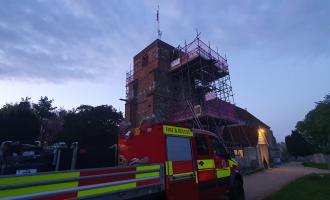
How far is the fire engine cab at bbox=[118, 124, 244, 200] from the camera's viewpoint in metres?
6.85

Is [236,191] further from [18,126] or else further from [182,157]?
[18,126]

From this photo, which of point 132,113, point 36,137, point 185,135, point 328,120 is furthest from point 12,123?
point 328,120

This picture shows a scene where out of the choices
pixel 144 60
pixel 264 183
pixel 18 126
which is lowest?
pixel 264 183

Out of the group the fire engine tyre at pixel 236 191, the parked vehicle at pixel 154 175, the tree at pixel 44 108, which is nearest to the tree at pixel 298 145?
the tree at pixel 44 108

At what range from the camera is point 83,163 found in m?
7.96

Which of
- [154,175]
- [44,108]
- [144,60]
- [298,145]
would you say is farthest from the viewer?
[298,145]

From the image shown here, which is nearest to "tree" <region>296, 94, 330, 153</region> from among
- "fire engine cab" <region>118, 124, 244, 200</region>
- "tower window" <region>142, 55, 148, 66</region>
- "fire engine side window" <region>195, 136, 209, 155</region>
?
"tower window" <region>142, 55, 148, 66</region>

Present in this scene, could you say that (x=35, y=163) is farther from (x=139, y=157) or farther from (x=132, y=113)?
(x=132, y=113)

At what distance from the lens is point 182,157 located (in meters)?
7.27

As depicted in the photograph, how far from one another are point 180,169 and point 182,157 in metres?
0.36

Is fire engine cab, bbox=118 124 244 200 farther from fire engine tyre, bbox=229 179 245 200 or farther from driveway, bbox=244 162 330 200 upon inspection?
driveway, bbox=244 162 330 200

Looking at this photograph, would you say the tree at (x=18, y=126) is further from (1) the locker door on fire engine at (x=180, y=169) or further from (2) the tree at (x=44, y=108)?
(1) the locker door on fire engine at (x=180, y=169)

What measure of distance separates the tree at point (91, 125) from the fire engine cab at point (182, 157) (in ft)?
67.1

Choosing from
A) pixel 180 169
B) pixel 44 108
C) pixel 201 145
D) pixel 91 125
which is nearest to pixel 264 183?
pixel 201 145
